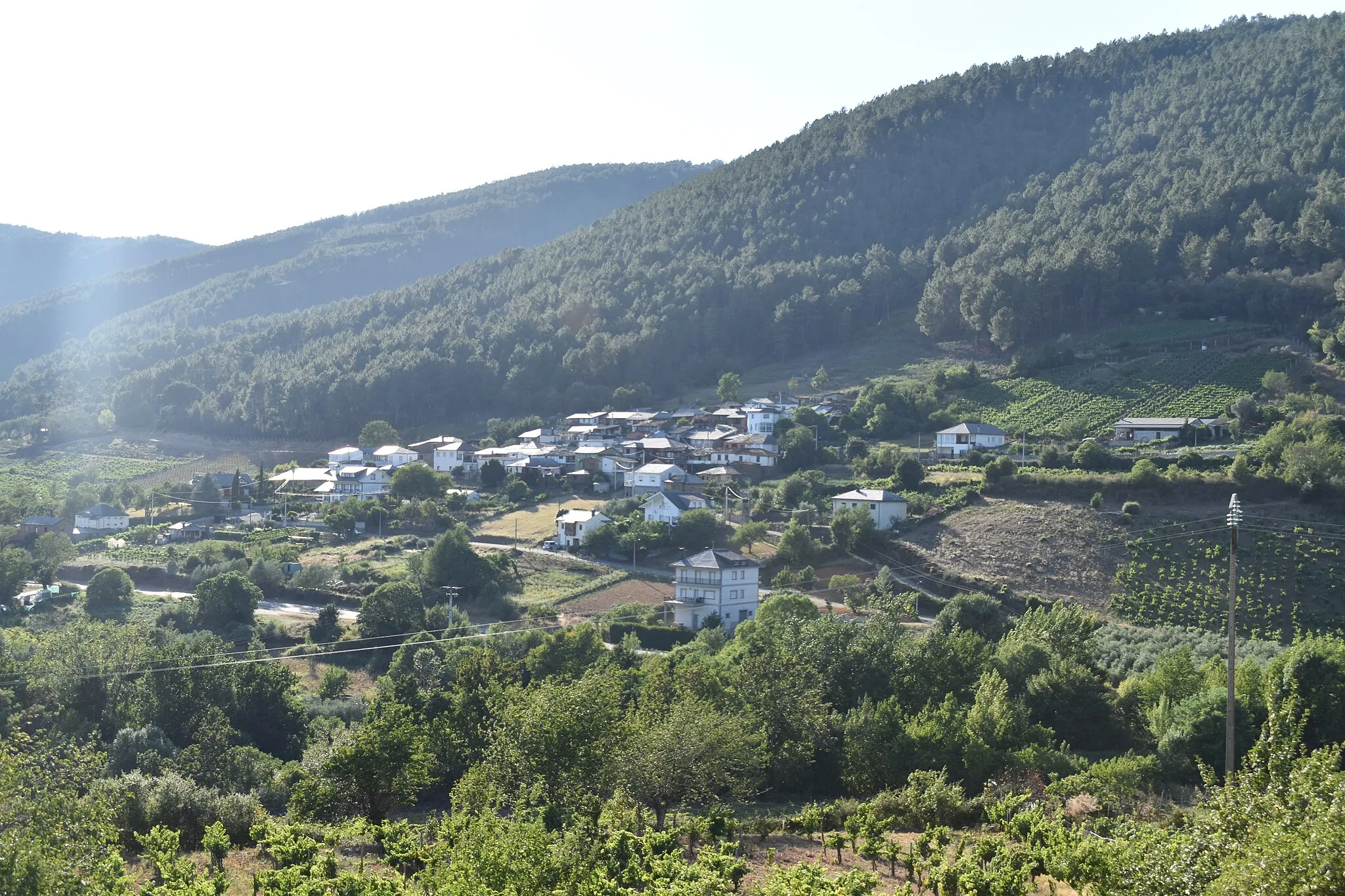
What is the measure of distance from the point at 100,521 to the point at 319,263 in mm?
108381

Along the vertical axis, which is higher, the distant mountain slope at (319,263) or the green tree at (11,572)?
the distant mountain slope at (319,263)

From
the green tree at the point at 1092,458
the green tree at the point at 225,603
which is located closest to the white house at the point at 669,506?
the green tree at the point at 1092,458

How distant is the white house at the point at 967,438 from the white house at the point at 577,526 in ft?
46.8

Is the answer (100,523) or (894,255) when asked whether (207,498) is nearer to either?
(100,523)

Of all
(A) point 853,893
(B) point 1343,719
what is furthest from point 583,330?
(A) point 853,893

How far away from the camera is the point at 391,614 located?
34469 mm

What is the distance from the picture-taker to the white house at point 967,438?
153ft

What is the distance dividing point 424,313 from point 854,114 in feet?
140

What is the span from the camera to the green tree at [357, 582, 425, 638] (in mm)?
34281

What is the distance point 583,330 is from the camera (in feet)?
259

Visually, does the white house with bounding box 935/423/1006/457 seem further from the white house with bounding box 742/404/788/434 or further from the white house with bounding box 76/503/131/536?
the white house with bounding box 76/503/131/536

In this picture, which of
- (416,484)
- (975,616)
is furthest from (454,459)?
(975,616)

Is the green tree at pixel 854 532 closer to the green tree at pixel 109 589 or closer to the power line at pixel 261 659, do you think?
the power line at pixel 261 659

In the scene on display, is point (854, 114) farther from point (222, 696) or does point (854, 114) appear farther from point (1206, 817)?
point (1206, 817)
